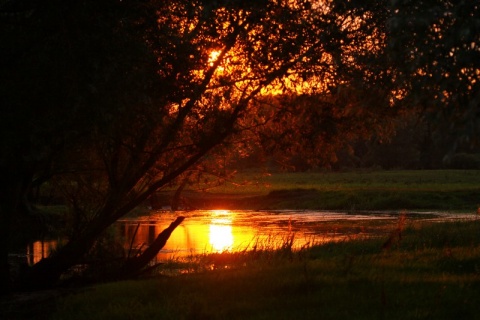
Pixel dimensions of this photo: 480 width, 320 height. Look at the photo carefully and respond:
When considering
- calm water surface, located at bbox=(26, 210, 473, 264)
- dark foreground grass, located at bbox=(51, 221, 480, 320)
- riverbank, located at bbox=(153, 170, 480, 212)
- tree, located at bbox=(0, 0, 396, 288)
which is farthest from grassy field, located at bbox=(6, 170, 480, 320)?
riverbank, located at bbox=(153, 170, 480, 212)

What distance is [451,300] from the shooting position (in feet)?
42.4

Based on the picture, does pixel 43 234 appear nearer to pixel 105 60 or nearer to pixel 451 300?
pixel 105 60

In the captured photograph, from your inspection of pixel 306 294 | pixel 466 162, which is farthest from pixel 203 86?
pixel 466 162

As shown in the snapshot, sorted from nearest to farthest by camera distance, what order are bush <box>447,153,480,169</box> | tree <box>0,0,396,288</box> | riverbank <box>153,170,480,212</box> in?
1. tree <box>0,0,396,288</box>
2. riverbank <box>153,170,480,212</box>
3. bush <box>447,153,480,169</box>

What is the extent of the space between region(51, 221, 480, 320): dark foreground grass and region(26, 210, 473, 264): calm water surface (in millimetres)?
12738

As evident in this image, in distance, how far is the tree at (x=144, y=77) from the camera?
1464 cm

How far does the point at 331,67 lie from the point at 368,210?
132ft

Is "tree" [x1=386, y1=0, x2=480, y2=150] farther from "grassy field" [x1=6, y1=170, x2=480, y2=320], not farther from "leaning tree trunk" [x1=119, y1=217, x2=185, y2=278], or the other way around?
"leaning tree trunk" [x1=119, y1=217, x2=185, y2=278]

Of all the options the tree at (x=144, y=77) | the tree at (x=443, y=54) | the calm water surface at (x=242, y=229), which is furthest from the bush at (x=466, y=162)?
the tree at (x=443, y=54)

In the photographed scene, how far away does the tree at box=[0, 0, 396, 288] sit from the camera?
14641mm

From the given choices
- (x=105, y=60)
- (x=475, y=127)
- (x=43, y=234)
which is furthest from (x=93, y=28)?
(x=43, y=234)

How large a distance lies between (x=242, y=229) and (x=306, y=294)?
29109mm

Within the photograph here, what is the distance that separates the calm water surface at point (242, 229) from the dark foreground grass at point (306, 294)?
12738 mm

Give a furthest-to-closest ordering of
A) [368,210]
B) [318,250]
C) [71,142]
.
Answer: [368,210] → [318,250] → [71,142]
